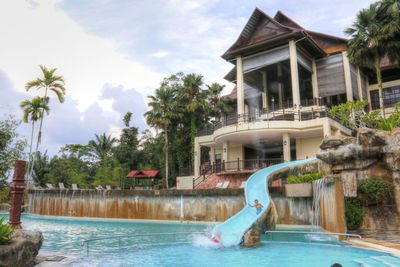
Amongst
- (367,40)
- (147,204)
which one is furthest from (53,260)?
(367,40)

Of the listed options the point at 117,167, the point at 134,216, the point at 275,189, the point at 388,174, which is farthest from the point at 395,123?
the point at 117,167

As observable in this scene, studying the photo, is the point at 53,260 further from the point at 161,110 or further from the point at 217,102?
the point at 217,102

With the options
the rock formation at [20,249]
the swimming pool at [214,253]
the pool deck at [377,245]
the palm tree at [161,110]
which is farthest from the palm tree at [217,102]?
the rock formation at [20,249]

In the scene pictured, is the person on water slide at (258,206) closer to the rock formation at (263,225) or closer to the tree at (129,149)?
the rock formation at (263,225)

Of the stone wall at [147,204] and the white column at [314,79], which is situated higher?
the white column at [314,79]

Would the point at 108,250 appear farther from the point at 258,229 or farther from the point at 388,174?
the point at 388,174

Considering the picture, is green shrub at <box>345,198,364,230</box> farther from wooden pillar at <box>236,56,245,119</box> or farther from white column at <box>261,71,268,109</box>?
white column at <box>261,71,268,109</box>

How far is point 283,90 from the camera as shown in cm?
3366

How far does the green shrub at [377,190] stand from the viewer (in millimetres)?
11562

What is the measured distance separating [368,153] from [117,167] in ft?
111

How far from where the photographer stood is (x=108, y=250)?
871cm

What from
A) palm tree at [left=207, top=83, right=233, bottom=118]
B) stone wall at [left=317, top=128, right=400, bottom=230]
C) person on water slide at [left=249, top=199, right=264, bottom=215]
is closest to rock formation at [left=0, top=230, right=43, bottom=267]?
person on water slide at [left=249, top=199, right=264, bottom=215]

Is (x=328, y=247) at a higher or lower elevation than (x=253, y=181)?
lower

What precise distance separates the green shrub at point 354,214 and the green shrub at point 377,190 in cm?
52
